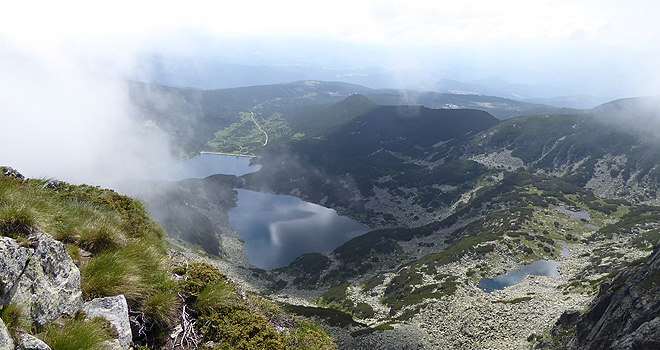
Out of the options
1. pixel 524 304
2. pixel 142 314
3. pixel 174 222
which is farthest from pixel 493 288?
pixel 174 222

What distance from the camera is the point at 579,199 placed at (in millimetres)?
100562

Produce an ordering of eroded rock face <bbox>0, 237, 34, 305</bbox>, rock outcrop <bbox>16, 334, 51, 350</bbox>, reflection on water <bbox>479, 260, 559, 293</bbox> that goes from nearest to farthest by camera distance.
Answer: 1. rock outcrop <bbox>16, 334, 51, 350</bbox>
2. eroded rock face <bbox>0, 237, 34, 305</bbox>
3. reflection on water <bbox>479, 260, 559, 293</bbox>

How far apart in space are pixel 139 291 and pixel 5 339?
270 centimetres

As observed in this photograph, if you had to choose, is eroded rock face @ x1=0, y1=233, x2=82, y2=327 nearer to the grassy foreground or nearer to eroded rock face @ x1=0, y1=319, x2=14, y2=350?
the grassy foreground

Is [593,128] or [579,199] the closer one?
[579,199]

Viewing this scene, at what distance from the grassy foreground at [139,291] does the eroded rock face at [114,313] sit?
188 millimetres

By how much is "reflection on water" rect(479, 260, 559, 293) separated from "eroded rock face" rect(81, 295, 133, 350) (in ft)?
212

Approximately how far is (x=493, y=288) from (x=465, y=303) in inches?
606

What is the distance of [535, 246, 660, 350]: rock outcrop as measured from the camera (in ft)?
66.7

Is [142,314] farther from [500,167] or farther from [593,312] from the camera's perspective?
[500,167]

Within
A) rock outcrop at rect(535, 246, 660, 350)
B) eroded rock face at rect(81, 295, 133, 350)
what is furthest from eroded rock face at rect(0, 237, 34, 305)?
rock outcrop at rect(535, 246, 660, 350)

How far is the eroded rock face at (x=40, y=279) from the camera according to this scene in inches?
187

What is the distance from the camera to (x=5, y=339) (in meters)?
4.04

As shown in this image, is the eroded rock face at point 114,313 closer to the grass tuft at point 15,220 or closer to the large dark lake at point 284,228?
the grass tuft at point 15,220
